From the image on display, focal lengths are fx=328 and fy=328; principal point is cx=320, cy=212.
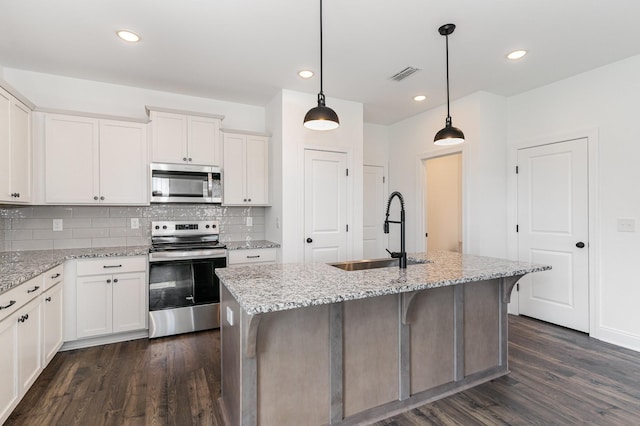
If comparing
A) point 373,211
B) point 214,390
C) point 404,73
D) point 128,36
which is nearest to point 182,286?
point 214,390

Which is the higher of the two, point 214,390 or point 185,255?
point 185,255

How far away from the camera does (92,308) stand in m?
3.06

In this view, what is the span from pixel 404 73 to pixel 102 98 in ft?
10.5

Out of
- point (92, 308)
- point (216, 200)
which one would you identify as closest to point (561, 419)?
point (216, 200)

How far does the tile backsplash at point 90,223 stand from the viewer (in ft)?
10.6

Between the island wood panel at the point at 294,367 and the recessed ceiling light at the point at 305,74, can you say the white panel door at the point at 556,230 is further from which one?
the island wood panel at the point at 294,367

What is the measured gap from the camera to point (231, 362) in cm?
185

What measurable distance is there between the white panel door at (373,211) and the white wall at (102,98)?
2.11 metres

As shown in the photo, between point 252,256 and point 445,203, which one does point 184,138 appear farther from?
point 445,203

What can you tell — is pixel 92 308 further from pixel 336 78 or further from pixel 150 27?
pixel 336 78

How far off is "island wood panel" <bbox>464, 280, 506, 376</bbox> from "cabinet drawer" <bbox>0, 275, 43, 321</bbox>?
2859 millimetres

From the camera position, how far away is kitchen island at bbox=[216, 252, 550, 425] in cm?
164

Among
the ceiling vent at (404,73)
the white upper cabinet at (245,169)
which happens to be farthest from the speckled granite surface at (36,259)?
the ceiling vent at (404,73)

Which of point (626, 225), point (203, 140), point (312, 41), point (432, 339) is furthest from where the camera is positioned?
point (203, 140)
